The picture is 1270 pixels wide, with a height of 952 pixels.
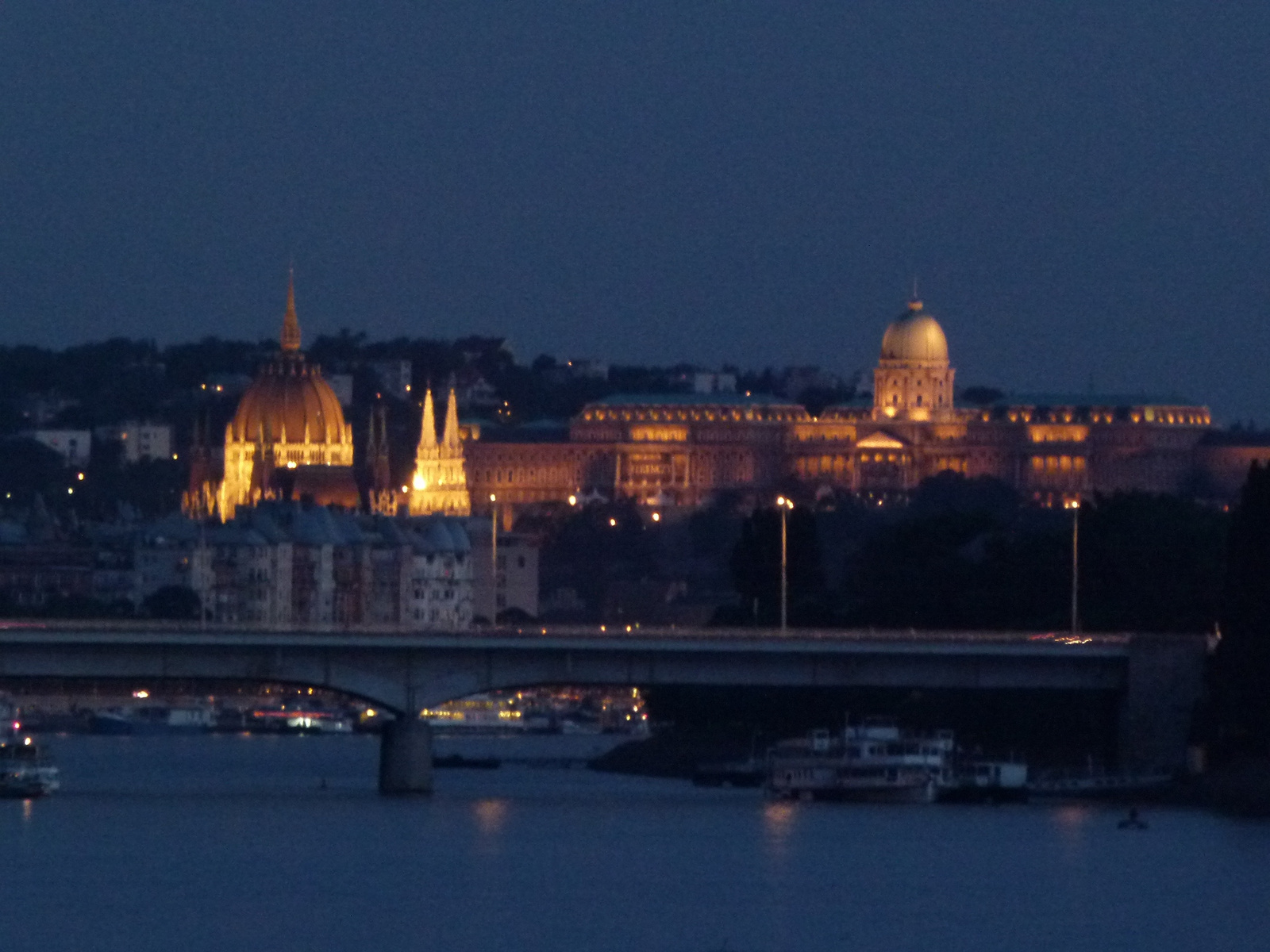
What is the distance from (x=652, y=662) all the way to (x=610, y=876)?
1984cm

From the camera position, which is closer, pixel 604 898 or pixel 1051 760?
pixel 604 898

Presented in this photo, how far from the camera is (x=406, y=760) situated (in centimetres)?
10512

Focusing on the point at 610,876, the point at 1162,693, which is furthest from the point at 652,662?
the point at 610,876

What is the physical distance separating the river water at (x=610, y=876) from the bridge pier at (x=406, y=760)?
2.59 ft

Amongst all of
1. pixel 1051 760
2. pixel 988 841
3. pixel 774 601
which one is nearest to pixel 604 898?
pixel 988 841

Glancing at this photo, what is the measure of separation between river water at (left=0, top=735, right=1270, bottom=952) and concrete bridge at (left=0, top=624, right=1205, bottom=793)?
2692 millimetres

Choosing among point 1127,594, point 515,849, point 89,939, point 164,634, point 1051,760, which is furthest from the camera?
point 1127,594

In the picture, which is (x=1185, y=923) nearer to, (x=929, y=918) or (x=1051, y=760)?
(x=929, y=918)

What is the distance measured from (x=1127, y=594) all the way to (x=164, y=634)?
29828 mm

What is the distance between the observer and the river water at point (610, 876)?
241ft

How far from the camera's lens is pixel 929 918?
7619 centimetres

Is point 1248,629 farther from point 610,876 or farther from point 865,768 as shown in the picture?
point 610,876

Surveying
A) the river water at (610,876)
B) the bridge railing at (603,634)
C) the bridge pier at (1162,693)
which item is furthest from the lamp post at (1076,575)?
the river water at (610,876)

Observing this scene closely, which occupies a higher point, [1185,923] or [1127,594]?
[1127,594]
